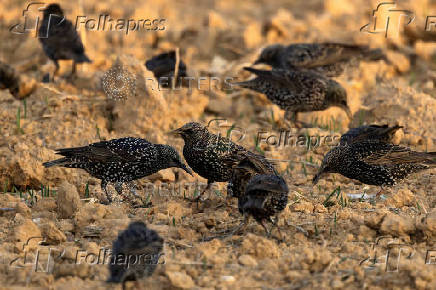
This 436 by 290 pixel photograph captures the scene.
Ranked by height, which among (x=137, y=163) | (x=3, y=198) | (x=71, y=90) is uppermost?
(x=71, y=90)

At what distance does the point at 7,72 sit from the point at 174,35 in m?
4.04

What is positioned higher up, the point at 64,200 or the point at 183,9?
the point at 183,9

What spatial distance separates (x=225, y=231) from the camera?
6.83m

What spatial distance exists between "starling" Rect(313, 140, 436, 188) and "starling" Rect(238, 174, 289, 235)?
1836 millimetres

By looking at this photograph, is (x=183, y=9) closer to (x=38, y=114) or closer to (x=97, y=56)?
(x=97, y=56)

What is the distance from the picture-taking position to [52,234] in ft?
21.3

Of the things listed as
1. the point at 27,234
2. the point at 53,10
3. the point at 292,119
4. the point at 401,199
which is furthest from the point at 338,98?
the point at 27,234

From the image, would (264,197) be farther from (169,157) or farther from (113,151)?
(113,151)

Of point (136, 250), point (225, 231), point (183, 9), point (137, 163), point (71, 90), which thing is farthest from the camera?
point (183, 9)

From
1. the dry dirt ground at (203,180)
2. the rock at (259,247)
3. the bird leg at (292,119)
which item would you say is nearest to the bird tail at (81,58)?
the dry dirt ground at (203,180)

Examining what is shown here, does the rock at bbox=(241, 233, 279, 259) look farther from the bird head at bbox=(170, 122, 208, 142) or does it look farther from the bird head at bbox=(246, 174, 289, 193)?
the bird head at bbox=(170, 122, 208, 142)

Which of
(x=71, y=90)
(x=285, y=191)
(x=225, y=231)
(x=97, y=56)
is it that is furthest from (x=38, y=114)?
(x=285, y=191)

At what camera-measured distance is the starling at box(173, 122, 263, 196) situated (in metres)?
7.65

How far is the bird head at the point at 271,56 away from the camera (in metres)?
12.2
